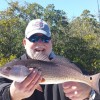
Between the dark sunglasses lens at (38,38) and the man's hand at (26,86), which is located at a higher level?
the dark sunglasses lens at (38,38)

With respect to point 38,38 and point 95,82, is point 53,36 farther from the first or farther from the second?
point 95,82

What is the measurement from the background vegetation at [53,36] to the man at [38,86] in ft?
29.6

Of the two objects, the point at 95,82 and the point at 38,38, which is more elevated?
Answer: the point at 38,38

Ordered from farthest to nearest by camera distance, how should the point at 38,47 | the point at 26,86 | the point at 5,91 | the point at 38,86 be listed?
the point at 38,47
the point at 5,91
the point at 38,86
the point at 26,86

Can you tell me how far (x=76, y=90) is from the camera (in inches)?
110

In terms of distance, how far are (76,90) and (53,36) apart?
38.3 feet

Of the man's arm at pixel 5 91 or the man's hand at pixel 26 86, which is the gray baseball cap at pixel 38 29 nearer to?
A: the man's arm at pixel 5 91

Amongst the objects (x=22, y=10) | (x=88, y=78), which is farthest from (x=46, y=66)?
(x=22, y=10)

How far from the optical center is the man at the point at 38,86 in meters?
2.67

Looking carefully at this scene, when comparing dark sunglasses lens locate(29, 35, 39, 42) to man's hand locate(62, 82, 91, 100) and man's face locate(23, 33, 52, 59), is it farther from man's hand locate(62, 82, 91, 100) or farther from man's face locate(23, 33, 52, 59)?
man's hand locate(62, 82, 91, 100)

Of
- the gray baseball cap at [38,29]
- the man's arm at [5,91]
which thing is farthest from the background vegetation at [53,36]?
the man's arm at [5,91]

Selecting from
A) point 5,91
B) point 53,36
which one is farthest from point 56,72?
point 53,36

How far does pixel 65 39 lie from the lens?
1494cm

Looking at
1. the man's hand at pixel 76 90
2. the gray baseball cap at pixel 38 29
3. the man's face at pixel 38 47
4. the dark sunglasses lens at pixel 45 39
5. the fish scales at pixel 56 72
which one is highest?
the gray baseball cap at pixel 38 29
